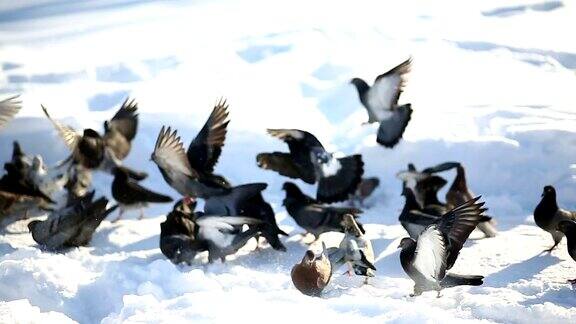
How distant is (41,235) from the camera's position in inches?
244

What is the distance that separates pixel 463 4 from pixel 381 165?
700cm

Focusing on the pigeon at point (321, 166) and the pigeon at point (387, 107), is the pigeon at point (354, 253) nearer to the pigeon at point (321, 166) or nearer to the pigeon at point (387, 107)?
the pigeon at point (321, 166)

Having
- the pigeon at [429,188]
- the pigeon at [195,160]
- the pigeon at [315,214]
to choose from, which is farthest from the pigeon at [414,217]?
the pigeon at [195,160]

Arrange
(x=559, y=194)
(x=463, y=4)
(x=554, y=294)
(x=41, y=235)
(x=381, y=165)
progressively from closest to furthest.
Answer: (x=554, y=294)
(x=41, y=235)
(x=559, y=194)
(x=381, y=165)
(x=463, y=4)

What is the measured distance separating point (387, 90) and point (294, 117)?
305 centimetres

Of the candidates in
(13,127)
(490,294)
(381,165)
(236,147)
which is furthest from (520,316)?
(13,127)

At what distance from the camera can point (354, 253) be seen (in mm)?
4996

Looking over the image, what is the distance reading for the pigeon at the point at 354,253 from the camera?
500 cm

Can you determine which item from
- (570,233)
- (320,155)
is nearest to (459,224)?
(570,233)

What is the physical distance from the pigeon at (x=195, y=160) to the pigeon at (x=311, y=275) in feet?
4.82

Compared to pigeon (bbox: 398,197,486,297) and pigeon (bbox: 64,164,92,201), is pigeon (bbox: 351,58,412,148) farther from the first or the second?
pigeon (bbox: 64,164,92,201)

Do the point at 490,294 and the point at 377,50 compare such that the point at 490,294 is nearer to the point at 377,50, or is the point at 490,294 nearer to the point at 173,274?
the point at 173,274

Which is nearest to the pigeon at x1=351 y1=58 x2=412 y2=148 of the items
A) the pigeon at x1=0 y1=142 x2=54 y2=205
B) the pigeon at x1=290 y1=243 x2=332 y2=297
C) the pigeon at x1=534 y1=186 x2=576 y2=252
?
the pigeon at x1=534 y1=186 x2=576 y2=252

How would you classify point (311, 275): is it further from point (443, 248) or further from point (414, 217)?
point (414, 217)
